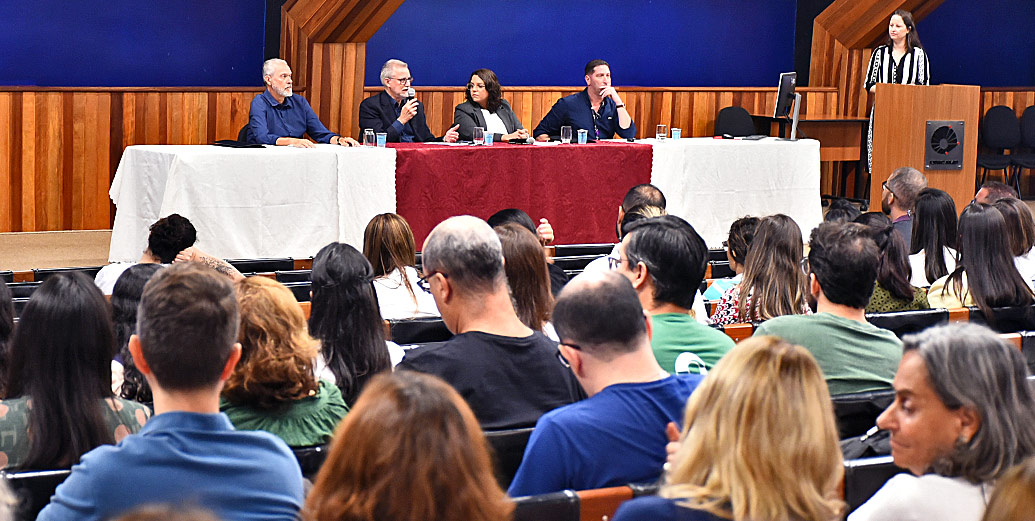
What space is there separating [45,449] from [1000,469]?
65.2 inches

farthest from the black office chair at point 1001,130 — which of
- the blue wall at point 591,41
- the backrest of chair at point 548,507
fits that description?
the backrest of chair at point 548,507

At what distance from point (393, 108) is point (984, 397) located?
5780mm

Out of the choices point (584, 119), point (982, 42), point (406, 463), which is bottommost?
point (406, 463)

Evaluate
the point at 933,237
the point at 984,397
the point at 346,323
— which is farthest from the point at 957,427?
the point at 933,237

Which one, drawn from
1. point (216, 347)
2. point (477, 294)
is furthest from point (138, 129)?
point (216, 347)

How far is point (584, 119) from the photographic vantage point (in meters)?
7.40

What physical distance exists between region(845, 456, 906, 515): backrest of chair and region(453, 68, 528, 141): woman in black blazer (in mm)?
5230

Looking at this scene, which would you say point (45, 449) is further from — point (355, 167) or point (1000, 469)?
point (355, 167)

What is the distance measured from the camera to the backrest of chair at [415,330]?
330 centimetres

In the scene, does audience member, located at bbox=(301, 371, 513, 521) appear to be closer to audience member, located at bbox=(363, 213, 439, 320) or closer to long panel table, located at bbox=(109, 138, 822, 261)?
audience member, located at bbox=(363, 213, 439, 320)

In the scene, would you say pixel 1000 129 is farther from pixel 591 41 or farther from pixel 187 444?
pixel 187 444

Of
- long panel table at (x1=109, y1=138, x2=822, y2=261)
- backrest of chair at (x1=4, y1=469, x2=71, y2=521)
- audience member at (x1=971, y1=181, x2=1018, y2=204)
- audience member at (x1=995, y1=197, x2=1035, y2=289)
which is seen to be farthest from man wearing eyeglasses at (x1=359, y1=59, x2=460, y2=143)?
backrest of chair at (x1=4, y1=469, x2=71, y2=521)

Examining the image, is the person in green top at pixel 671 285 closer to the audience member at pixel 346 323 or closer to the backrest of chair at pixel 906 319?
the audience member at pixel 346 323

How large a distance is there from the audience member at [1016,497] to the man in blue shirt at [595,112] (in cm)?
611
